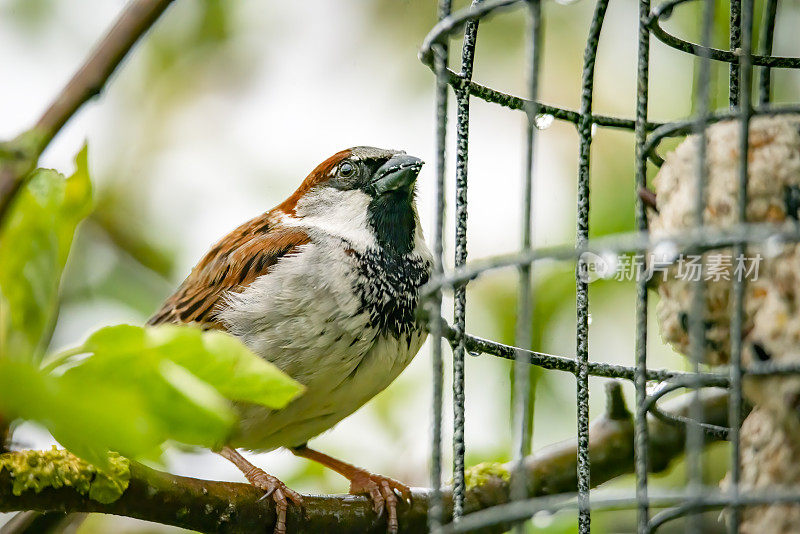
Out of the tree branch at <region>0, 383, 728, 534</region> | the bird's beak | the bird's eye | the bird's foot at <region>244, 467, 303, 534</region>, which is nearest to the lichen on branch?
the tree branch at <region>0, 383, 728, 534</region>

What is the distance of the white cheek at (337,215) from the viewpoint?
3.94 meters

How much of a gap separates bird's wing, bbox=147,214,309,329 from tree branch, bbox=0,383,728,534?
35.6 inches

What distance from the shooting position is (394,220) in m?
3.96

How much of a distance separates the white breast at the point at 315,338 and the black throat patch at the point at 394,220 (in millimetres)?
185

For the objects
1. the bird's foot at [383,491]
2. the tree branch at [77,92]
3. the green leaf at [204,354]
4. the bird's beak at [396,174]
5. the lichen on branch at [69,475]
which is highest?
the bird's beak at [396,174]

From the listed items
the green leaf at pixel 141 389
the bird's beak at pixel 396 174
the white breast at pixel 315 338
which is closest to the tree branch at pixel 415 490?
the white breast at pixel 315 338

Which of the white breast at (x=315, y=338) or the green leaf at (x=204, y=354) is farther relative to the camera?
the white breast at (x=315, y=338)

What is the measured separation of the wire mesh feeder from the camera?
5.65ft

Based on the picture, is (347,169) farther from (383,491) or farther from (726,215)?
(726,215)

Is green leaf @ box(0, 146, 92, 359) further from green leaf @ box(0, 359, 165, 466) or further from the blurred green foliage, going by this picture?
green leaf @ box(0, 359, 165, 466)

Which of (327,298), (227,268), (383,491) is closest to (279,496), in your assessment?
(383,491)

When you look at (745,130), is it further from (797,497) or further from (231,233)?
(231,233)

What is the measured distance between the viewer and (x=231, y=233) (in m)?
4.48

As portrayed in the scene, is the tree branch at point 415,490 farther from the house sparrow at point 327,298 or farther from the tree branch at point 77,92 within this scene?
the tree branch at point 77,92
